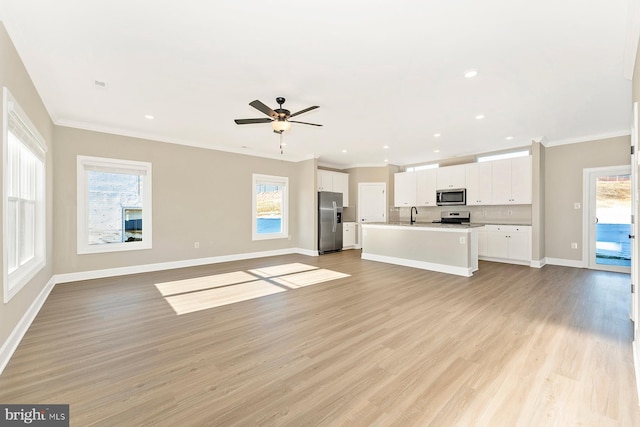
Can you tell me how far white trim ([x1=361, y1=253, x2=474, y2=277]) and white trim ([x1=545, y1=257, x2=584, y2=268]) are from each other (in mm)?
2244

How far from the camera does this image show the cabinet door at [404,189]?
7.76 metres

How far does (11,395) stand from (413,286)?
4209mm

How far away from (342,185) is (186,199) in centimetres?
447

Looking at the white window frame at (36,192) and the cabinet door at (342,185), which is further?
the cabinet door at (342,185)

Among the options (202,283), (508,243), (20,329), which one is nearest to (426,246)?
(508,243)

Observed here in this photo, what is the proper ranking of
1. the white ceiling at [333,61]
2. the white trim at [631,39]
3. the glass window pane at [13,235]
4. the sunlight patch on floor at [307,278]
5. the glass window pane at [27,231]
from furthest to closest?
the sunlight patch on floor at [307,278]
the glass window pane at [27,231]
the glass window pane at [13,235]
the white ceiling at [333,61]
the white trim at [631,39]

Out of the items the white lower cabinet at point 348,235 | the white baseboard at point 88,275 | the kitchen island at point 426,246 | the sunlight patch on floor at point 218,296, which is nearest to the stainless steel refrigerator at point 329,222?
the white lower cabinet at point 348,235

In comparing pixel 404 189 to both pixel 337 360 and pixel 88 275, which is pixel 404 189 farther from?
pixel 88 275

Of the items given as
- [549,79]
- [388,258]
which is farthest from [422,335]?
[388,258]

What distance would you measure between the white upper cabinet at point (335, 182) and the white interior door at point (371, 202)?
43cm

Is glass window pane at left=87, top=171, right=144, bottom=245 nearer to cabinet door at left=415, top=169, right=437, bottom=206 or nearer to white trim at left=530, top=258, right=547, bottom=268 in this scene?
cabinet door at left=415, top=169, right=437, bottom=206

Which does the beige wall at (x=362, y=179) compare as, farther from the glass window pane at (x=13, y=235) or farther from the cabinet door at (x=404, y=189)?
the glass window pane at (x=13, y=235)

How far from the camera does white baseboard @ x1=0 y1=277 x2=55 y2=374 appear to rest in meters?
2.11

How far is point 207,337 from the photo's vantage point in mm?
2561
